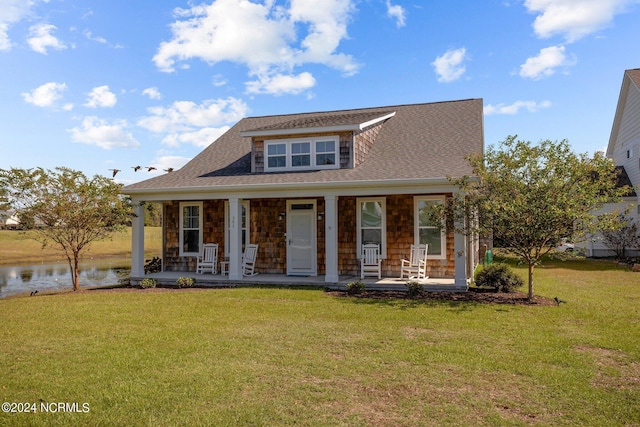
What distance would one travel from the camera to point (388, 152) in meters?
14.1

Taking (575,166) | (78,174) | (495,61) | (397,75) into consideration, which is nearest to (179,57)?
(78,174)

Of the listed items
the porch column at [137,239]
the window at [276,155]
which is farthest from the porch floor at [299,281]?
the window at [276,155]

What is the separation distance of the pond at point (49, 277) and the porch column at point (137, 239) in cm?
262

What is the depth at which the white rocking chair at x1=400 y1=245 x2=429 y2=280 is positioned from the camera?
12.2 m

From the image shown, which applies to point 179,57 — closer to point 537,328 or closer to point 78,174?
point 78,174

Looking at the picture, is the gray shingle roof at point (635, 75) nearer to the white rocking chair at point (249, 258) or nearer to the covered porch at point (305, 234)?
the covered porch at point (305, 234)

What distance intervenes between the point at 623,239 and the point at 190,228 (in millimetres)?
17749

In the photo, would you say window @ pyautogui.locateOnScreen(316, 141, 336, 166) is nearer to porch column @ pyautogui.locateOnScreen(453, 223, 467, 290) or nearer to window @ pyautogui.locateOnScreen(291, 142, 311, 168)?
window @ pyautogui.locateOnScreen(291, 142, 311, 168)

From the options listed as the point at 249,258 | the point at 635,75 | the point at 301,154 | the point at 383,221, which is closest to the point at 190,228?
the point at 249,258

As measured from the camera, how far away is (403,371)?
520cm

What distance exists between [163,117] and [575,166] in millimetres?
14207

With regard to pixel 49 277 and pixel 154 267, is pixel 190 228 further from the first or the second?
pixel 49 277

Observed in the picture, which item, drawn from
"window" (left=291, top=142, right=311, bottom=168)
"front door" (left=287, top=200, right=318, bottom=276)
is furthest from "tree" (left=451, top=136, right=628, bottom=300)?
"window" (left=291, top=142, right=311, bottom=168)

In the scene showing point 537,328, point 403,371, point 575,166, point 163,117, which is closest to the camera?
point 403,371
